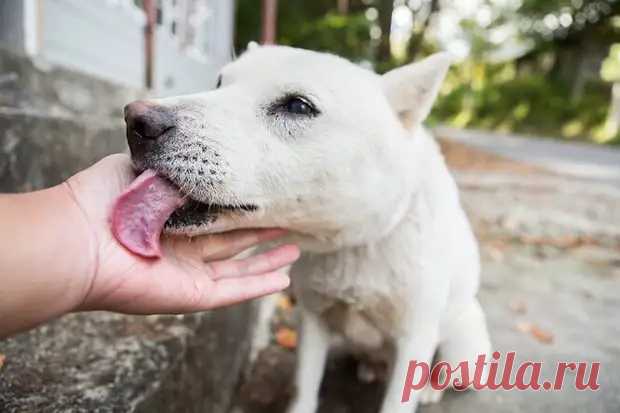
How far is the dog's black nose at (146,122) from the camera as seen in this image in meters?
1.27

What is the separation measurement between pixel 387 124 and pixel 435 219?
43cm

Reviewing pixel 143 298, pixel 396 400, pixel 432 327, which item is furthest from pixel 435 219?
pixel 143 298

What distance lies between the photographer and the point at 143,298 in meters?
1.28

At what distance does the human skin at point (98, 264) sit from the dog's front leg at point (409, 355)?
56 cm

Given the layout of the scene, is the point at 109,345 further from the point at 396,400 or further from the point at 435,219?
the point at 435,219

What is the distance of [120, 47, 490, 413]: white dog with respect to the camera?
→ 4.42ft

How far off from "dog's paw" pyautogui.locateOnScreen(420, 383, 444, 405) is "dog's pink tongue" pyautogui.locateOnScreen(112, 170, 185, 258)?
1415 mm

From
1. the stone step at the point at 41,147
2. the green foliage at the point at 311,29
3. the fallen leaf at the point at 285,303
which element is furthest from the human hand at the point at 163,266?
→ the green foliage at the point at 311,29

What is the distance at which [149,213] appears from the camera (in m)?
1.29

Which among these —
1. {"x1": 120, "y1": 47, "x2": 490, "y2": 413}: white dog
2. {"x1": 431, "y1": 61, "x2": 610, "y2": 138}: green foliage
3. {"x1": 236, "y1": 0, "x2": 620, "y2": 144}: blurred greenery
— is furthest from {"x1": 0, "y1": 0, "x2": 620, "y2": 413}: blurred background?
{"x1": 431, "y1": 61, "x2": 610, "y2": 138}: green foliage

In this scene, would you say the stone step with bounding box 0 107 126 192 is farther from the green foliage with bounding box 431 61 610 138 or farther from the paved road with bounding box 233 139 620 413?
the green foliage with bounding box 431 61 610 138

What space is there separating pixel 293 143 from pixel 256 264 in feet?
1.29

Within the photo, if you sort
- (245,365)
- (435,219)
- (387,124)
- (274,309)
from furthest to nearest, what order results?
(274,309)
(245,365)
(435,219)
(387,124)

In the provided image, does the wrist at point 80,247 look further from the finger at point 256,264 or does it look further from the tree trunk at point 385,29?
the tree trunk at point 385,29
